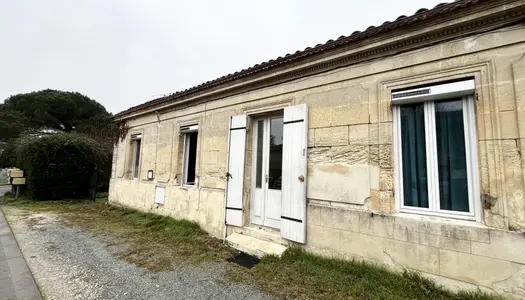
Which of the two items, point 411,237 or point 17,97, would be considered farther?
point 17,97

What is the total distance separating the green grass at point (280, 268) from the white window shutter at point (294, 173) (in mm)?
393

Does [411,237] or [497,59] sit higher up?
[497,59]

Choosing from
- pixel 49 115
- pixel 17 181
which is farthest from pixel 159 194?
pixel 49 115

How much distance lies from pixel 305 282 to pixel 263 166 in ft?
7.63

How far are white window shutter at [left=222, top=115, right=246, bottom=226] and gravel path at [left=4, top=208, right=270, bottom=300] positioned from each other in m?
1.24

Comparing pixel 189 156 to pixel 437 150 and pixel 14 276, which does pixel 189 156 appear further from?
pixel 437 150

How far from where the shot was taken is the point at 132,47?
1405cm

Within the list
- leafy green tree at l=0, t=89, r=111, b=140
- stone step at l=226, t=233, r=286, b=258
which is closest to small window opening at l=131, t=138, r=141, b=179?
stone step at l=226, t=233, r=286, b=258

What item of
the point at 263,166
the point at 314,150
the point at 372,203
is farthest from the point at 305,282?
the point at 263,166

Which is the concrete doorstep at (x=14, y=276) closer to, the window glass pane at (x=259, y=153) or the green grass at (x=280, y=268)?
the green grass at (x=280, y=268)

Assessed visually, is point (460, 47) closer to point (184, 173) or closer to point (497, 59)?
point (497, 59)

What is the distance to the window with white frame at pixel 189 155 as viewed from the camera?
6.59 metres

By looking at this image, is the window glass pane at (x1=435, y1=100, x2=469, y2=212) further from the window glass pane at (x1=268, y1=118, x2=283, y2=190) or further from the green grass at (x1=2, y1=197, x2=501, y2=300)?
the window glass pane at (x1=268, y1=118, x2=283, y2=190)

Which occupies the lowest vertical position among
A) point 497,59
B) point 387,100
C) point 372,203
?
point 372,203
